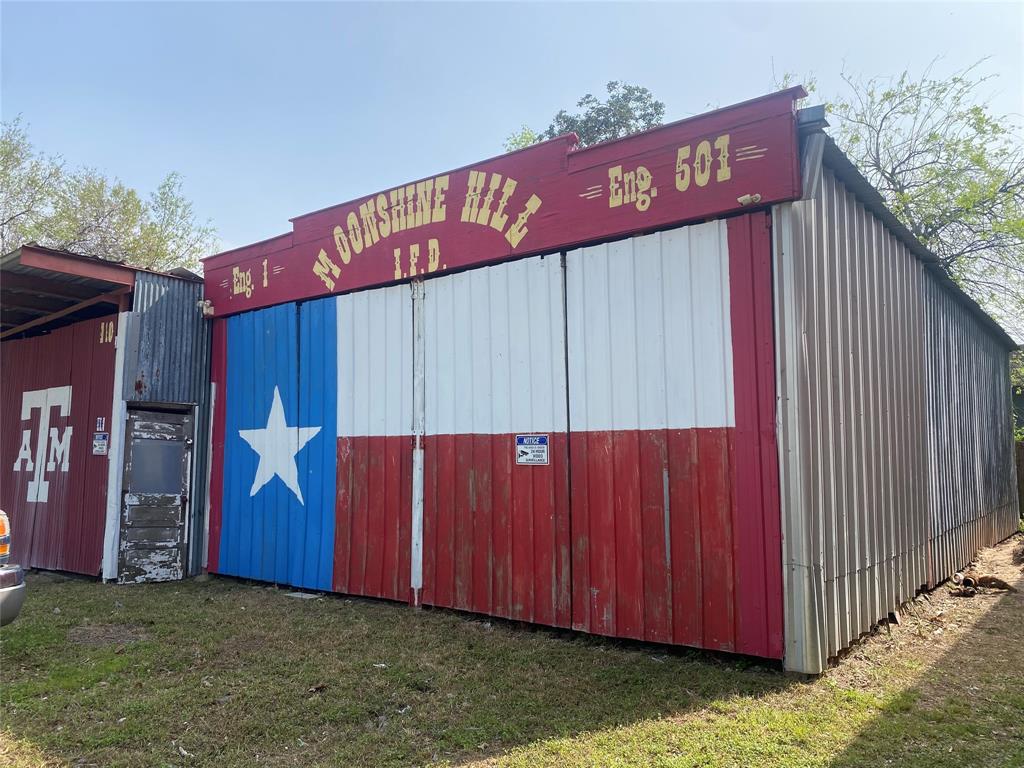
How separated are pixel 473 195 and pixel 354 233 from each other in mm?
1877

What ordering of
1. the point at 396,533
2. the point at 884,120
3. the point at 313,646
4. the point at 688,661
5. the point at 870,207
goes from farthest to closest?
the point at 884,120, the point at 396,533, the point at 870,207, the point at 313,646, the point at 688,661

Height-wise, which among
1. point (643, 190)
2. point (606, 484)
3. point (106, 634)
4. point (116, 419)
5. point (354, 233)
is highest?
point (354, 233)

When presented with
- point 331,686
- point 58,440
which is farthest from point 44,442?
point 331,686

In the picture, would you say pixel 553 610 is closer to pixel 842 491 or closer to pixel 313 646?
pixel 313 646

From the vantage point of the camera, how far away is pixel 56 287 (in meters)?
9.88

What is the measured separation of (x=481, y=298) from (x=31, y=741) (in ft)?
16.8

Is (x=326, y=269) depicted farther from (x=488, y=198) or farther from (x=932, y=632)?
(x=932, y=632)

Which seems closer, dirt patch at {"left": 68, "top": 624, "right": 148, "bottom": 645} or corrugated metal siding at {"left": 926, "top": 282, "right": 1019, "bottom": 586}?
dirt patch at {"left": 68, "top": 624, "right": 148, "bottom": 645}

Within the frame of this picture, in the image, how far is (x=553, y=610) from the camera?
21.8 feet

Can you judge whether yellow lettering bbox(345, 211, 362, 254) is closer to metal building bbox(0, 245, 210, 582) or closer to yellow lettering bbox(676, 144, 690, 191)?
metal building bbox(0, 245, 210, 582)

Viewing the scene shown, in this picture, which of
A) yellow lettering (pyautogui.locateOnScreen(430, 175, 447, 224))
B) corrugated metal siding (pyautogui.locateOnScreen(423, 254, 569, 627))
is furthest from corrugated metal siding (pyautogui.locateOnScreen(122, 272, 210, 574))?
yellow lettering (pyautogui.locateOnScreen(430, 175, 447, 224))

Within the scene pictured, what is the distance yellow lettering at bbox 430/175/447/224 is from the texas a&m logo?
6.85m

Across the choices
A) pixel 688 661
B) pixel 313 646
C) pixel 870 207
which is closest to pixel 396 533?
pixel 313 646

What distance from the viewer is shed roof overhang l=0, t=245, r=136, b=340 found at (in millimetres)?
8789
